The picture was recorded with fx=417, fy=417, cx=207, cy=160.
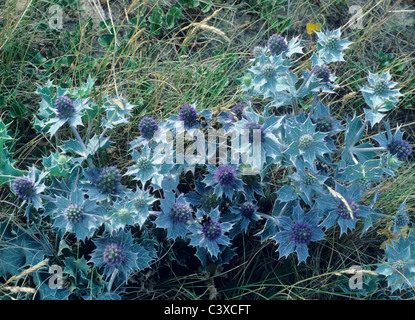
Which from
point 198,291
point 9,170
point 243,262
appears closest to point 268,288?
point 243,262

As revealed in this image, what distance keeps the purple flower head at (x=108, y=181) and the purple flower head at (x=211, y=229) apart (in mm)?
430

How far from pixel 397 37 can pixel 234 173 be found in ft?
5.52

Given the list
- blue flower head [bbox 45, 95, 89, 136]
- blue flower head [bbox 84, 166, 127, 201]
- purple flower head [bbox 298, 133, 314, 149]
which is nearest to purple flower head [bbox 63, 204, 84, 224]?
blue flower head [bbox 84, 166, 127, 201]

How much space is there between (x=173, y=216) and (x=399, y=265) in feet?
3.33

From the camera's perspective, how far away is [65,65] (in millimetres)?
2398

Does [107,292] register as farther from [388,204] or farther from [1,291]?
[388,204]

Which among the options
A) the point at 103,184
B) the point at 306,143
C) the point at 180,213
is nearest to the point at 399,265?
the point at 306,143

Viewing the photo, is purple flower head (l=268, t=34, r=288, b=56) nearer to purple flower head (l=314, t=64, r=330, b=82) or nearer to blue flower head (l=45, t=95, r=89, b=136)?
purple flower head (l=314, t=64, r=330, b=82)

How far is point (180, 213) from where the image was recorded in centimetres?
177

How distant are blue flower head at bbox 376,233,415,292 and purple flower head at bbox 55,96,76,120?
1.52 meters

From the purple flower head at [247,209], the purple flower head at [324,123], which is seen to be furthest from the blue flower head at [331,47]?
the purple flower head at [247,209]

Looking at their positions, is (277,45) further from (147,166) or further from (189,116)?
(147,166)

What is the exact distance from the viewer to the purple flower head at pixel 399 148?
181 centimetres

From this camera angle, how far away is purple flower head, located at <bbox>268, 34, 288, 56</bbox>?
6.25ft
